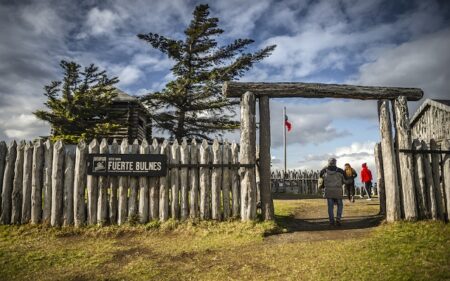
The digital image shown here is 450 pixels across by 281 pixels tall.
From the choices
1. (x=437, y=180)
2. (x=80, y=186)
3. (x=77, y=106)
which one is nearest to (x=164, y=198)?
(x=80, y=186)

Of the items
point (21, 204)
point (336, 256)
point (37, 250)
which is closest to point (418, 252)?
point (336, 256)

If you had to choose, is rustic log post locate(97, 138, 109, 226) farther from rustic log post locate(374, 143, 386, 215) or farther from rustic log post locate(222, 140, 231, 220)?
rustic log post locate(374, 143, 386, 215)

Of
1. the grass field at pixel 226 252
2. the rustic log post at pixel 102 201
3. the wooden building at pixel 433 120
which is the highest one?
the wooden building at pixel 433 120

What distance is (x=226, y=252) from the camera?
5703 millimetres

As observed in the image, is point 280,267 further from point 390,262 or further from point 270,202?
point 270,202

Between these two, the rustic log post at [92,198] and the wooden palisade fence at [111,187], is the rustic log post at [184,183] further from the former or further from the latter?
the rustic log post at [92,198]

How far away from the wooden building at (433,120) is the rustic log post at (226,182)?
674 inches

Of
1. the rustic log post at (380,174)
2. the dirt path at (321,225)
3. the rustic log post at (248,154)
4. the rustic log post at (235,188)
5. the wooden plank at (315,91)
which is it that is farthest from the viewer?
the rustic log post at (380,174)

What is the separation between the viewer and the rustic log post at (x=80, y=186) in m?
7.23

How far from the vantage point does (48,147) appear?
24.4 feet

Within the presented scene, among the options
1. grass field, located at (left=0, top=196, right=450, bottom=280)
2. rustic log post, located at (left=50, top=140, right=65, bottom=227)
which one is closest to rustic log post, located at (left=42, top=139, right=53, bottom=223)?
rustic log post, located at (left=50, top=140, right=65, bottom=227)

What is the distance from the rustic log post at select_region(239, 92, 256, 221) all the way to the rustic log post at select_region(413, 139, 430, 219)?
423 centimetres

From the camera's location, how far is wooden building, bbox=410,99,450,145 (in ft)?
61.7

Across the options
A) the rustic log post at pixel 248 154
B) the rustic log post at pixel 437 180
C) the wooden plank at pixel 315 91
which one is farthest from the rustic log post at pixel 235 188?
the rustic log post at pixel 437 180
